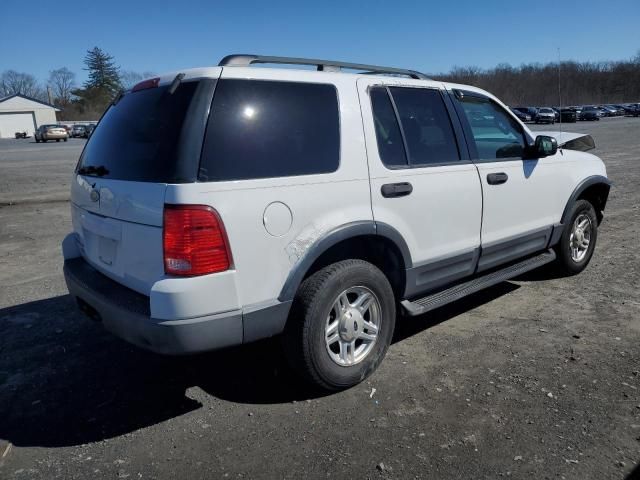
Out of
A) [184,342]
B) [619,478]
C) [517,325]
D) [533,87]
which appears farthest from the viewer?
[533,87]

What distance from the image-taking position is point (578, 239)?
5.25 meters

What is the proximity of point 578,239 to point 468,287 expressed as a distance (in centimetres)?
200

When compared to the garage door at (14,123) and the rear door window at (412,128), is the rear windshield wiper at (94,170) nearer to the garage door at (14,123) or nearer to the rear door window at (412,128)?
the rear door window at (412,128)

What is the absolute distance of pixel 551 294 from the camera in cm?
486

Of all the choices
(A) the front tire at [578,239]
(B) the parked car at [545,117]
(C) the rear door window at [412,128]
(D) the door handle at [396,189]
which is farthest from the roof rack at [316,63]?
(B) the parked car at [545,117]

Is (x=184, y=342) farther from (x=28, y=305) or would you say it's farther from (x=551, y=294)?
(x=551, y=294)

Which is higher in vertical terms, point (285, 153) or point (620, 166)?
point (285, 153)

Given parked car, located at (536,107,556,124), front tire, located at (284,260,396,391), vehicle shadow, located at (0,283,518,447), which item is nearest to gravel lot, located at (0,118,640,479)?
vehicle shadow, located at (0,283,518,447)

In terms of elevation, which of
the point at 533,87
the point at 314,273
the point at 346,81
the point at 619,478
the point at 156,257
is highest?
the point at 533,87

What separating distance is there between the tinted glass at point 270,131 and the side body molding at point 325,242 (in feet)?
1.23

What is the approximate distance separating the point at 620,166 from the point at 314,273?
14654mm

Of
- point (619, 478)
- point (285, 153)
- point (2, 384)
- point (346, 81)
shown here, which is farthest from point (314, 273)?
point (2, 384)

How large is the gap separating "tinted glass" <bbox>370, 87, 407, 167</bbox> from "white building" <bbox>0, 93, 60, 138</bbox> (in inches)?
3480

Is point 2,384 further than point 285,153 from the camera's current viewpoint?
Yes
